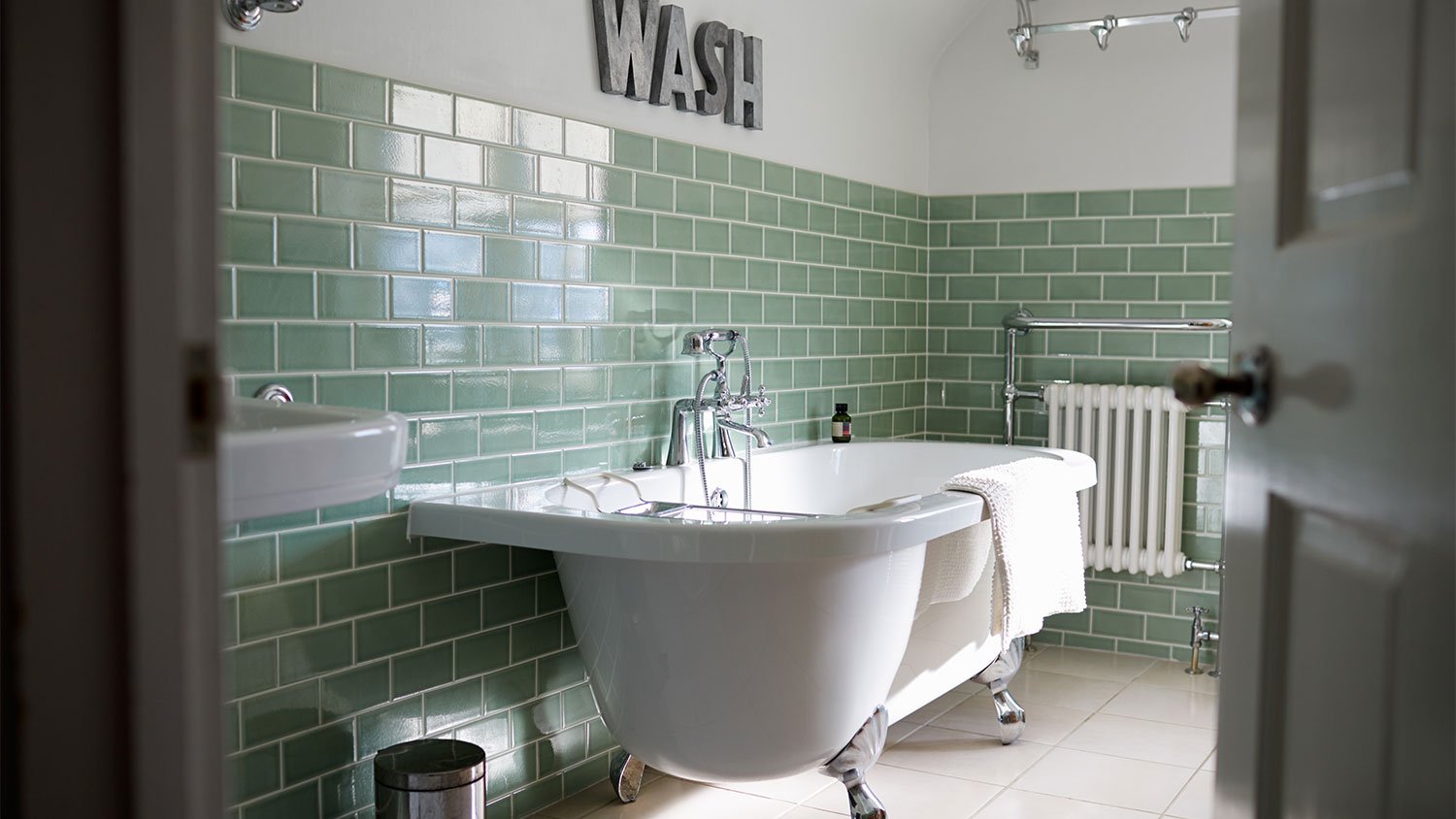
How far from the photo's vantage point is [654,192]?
3342 millimetres

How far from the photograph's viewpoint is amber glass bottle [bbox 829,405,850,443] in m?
4.11

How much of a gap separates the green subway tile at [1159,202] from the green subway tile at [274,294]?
3.14 m

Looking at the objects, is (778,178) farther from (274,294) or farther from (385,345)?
(274,294)

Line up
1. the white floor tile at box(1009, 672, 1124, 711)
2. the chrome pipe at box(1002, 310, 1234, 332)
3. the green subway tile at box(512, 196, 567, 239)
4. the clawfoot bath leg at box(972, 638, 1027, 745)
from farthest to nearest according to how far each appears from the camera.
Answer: the chrome pipe at box(1002, 310, 1234, 332) → the white floor tile at box(1009, 672, 1124, 711) → the clawfoot bath leg at box(972, 638, 1027, 745) → the green subway tile at box(512, 196, 567, 239)

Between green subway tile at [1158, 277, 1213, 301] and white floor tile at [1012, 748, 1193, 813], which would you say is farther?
green subway tile at [1158, 277, 1213, 301]

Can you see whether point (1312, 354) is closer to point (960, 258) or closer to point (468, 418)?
point (468, 418)

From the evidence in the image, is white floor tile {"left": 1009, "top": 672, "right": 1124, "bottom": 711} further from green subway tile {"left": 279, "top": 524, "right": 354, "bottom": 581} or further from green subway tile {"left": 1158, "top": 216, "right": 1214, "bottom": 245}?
green subway tile {"left": 279, "top": 524, "right": 354, "bottom": 581}

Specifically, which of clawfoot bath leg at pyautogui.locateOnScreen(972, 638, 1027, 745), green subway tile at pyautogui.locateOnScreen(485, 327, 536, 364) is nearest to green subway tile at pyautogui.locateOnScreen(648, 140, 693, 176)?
green subway tile at pyautogui.locateOnScreen(485, 327, 536, 364)

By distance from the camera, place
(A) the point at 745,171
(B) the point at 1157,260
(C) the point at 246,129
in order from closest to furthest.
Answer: (C) the point at 246,129 < (A) the point at 745,171 < (B) the point at 1157,260

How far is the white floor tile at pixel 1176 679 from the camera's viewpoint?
4.18m

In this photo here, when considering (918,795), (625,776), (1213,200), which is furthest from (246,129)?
(1213,200)

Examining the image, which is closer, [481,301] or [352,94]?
[352,94]

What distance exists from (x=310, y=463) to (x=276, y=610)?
0.90 meters

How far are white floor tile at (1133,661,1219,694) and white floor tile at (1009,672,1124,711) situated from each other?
146 mm
